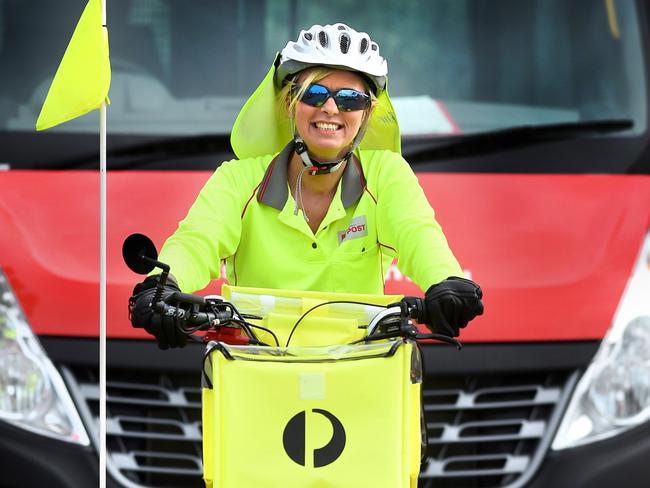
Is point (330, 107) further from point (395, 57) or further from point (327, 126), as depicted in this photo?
point (395, 57)

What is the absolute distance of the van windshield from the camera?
542cm

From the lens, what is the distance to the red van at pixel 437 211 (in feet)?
15.7

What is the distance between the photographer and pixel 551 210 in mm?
5078

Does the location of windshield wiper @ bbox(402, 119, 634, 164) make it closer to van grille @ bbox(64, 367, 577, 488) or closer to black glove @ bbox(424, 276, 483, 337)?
van grille @ bbox(64, 367, 577, 488)

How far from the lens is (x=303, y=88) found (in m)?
3.92

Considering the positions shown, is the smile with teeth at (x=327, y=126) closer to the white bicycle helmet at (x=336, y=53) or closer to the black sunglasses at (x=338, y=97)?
the black sunglasses at (x=338, y=97)

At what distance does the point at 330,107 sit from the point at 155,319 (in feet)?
2.82

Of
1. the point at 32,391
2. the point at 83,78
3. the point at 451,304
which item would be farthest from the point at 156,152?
the point at 451,304

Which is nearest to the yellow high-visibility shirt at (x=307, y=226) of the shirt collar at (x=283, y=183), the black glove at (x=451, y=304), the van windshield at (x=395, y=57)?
the shirt collar at (x=283, y=183)

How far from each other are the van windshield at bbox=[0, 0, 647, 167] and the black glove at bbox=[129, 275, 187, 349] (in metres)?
1.97

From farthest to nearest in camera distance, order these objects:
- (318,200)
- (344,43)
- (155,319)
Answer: (318,200) → (344,43) → (155,319)

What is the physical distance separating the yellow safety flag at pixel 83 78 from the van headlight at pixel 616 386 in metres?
1.94

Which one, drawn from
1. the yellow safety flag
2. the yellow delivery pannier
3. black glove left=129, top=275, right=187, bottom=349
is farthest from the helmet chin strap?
the yellow delivery pannier

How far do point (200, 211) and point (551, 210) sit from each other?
5.27 ft
